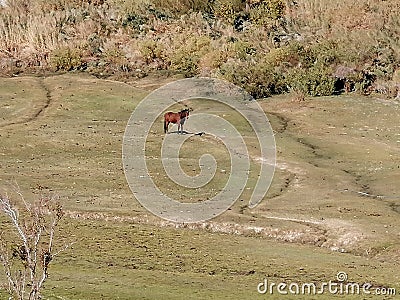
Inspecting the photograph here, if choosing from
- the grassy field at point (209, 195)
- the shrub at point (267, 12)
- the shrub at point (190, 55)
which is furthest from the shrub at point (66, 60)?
the shrub at point (267, 12)

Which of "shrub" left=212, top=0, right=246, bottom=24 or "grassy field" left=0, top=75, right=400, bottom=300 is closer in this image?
"grassy field" left=0, top=75, right=400, bottom=300

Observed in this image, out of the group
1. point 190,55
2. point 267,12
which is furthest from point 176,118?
point 267,12

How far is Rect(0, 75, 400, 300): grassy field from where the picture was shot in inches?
690

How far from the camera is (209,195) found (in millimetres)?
25844

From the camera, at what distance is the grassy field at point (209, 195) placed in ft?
57.5

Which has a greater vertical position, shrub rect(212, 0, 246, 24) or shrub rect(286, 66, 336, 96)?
A: shrub rect(212, 0, 246, 24)

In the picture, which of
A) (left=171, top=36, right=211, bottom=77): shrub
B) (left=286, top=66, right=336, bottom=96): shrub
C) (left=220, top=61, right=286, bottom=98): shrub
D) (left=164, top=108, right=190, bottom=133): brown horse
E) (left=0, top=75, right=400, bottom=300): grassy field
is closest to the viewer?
(left=0, top=75, right=400, bottom=300): grassy field

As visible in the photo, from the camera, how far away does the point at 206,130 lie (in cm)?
3591

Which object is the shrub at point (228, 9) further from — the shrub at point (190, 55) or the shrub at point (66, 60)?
the shrub at point (66, 60)

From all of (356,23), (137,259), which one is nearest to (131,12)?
(356,23)

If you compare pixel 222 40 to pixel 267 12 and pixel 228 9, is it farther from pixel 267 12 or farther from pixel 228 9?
pixel 267 12

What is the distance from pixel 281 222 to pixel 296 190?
14.7ft

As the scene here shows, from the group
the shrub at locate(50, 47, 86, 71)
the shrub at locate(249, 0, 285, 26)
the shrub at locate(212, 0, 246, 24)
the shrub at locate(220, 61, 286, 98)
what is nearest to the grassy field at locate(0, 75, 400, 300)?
the shrub at locate(220, 61, 286, 98)

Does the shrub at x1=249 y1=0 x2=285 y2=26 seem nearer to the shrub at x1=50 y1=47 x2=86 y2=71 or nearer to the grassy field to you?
the shrub at x1=50 y1=47 x2=86 y2=71
